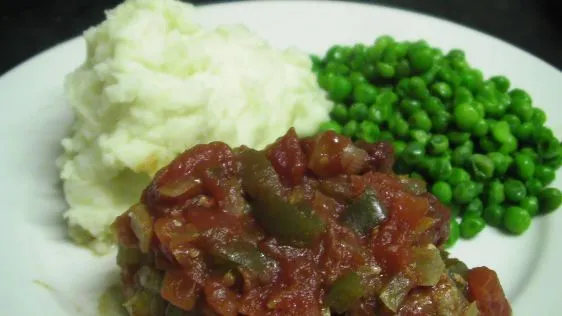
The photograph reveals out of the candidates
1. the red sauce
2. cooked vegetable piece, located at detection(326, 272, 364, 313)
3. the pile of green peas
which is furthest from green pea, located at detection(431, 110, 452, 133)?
cooked vegetable piece, located at detection(326, 272, 364, 313)

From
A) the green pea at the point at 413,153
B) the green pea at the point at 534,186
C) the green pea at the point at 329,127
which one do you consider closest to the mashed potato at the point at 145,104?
the green pea at the point at 329,127

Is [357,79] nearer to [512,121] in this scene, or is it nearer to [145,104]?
[512,121]

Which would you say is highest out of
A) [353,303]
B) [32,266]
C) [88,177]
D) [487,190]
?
[353,303]

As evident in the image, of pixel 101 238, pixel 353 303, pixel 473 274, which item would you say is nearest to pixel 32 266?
pixel 101 238

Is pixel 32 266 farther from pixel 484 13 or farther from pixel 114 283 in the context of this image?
pixel 484 13

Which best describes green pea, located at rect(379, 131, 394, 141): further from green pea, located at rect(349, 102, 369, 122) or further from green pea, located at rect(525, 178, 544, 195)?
green pea, located at rect(525, 178, 544, 195)

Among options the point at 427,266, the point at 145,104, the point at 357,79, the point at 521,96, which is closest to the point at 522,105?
the point at 521,96
